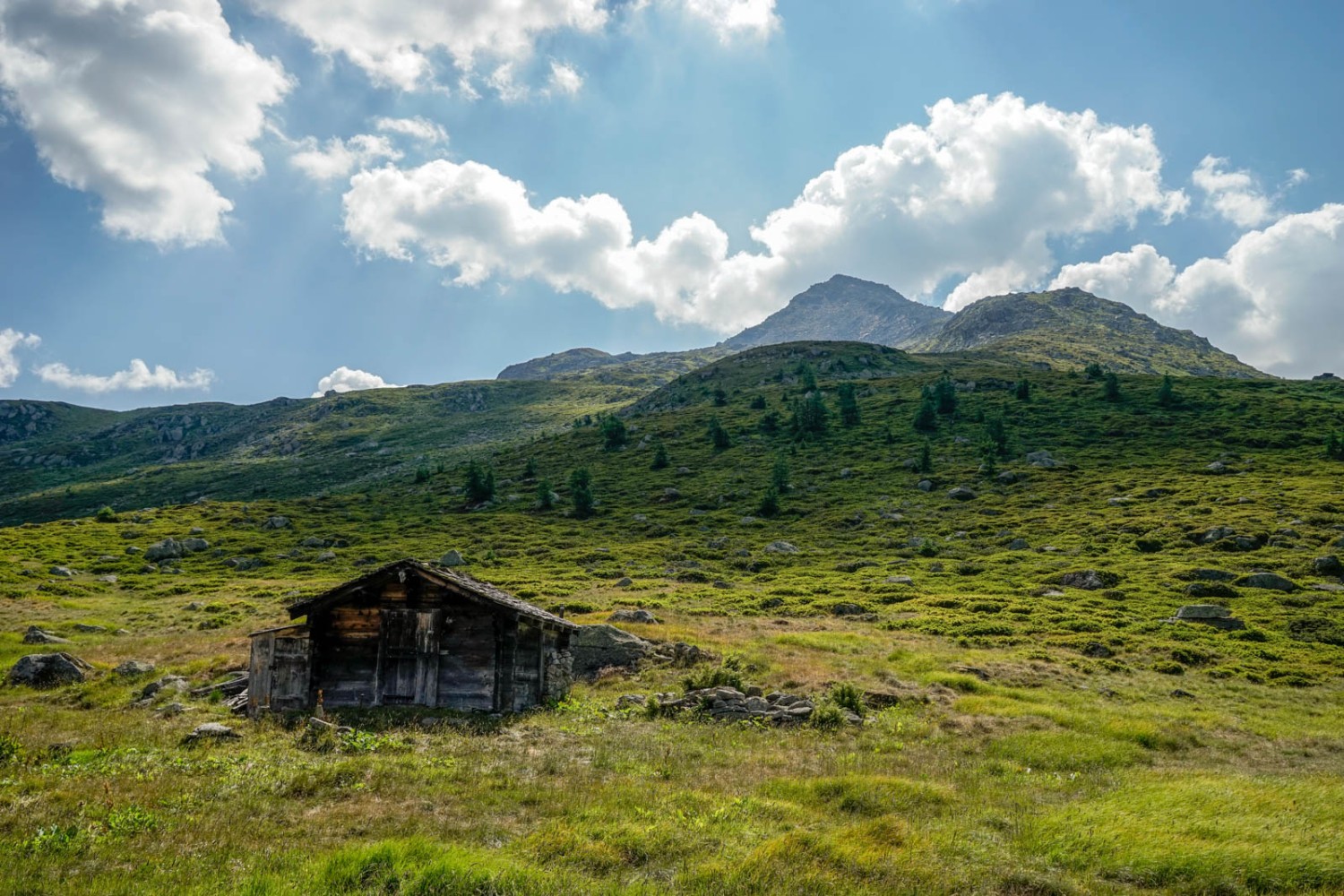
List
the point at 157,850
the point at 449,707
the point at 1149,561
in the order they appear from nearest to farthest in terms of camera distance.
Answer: the point at 157,850
the point at 449,707
the point at 1149,561

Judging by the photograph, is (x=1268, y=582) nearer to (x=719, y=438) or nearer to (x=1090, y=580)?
(x=1090, y=580)

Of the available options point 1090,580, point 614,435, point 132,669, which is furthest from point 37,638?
point 614,435

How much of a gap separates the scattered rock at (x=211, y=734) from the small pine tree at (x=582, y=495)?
69.8m

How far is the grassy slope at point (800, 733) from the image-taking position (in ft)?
36.8

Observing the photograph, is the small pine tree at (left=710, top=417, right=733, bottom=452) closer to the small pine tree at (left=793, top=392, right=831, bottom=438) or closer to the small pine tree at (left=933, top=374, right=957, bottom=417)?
the small pine tree at (left=793, top=392, right=831, bottom=438)

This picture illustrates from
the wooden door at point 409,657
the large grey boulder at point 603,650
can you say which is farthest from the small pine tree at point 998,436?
the wooden door at point 409,657

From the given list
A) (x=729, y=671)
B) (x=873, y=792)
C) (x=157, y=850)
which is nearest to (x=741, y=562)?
(x=729, y=671)

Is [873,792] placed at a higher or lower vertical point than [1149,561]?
lower

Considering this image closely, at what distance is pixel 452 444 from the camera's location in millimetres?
192750

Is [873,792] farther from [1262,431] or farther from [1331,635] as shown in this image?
[1262,431]

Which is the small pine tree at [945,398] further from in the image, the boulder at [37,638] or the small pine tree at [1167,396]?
the boulder at [37,638]

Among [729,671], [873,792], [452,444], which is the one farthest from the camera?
[452,444]

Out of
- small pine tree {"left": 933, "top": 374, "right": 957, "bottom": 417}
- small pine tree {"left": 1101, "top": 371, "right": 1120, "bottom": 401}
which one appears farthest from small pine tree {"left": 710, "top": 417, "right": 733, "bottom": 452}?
small pine tree {"left": 1101, "top": 371, "right": 1120, "bottom": 401}

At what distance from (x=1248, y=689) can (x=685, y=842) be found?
3210cm
